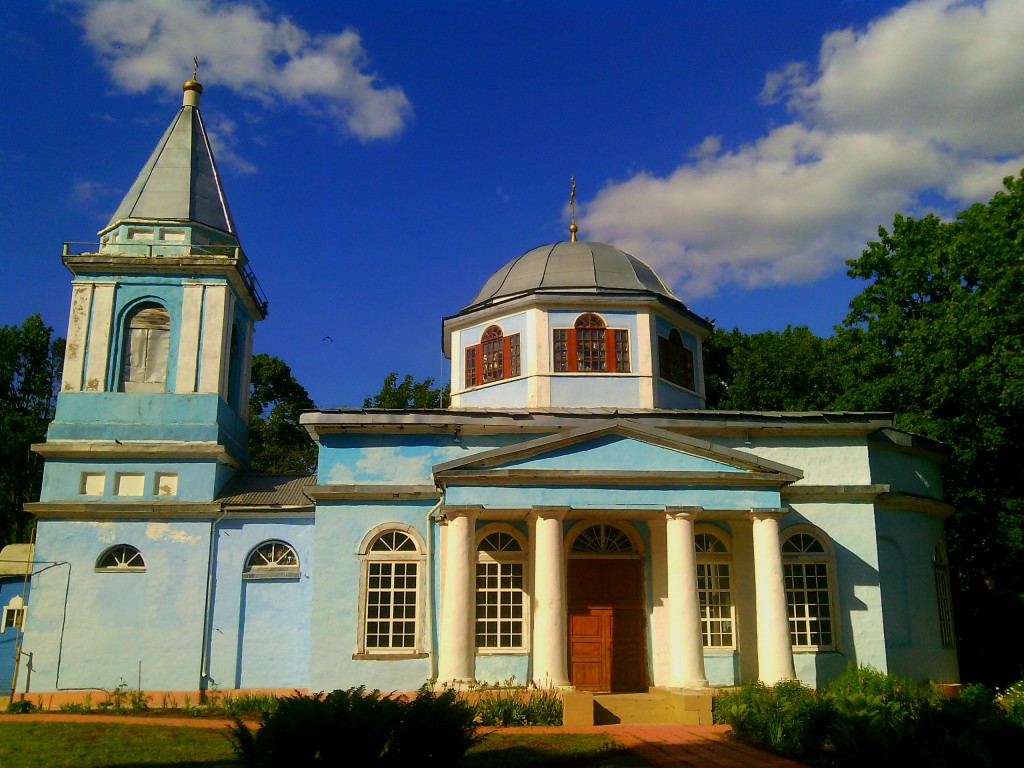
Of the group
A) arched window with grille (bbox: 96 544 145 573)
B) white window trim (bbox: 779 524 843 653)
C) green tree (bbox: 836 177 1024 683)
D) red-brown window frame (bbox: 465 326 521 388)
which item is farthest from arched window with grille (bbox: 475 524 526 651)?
green tree (bbox: 836 177 1024 683)

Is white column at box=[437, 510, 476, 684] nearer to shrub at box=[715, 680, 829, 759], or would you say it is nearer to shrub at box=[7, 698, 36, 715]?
shrub at box=[715, 680, 829, 759]

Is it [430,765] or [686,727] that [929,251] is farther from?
[430,765]

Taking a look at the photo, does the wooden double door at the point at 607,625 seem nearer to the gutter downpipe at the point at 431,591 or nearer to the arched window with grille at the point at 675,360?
the gutter downpipe at the point at 431,591

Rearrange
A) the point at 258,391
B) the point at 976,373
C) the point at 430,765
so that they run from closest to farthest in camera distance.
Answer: the point at 430,765
the point at 976,373
the point at 258,391

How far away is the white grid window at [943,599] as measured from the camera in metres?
19.4

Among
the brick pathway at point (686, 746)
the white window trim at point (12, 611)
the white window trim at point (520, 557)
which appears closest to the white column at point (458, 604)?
the white window trim at point (520, 557)

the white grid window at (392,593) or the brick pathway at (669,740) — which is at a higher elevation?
the white grid window at (392,593)

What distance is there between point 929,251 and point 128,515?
70.2 feet

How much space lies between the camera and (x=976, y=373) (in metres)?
20.9

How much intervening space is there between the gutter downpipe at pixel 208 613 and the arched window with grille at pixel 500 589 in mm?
6048

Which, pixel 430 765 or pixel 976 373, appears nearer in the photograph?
pixel 430 765

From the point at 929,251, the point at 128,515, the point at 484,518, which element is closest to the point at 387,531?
the point at 484,518

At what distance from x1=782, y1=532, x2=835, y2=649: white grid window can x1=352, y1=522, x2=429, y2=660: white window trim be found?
725 centimetres

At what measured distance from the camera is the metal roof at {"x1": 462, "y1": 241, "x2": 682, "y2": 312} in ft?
70.1
